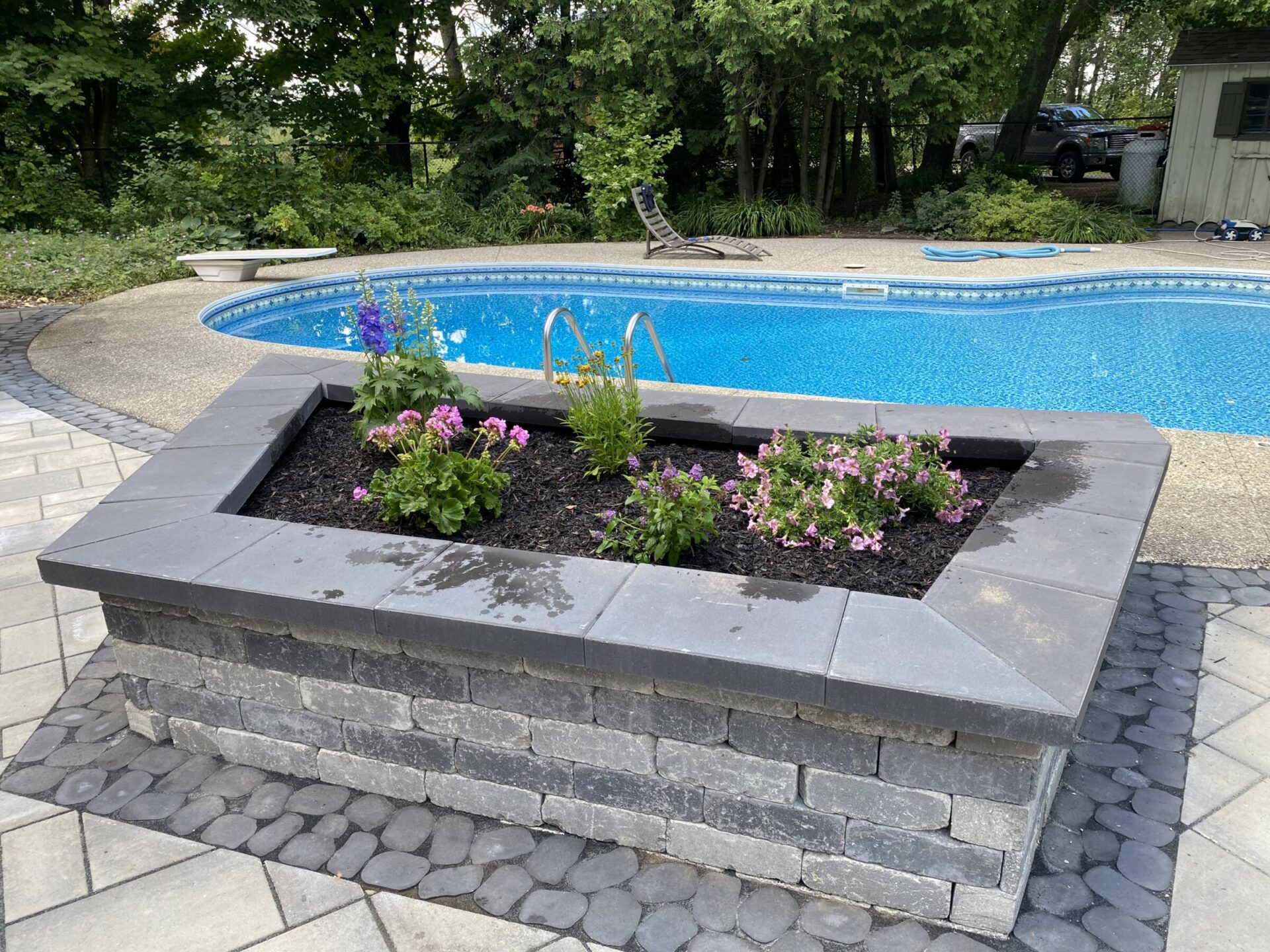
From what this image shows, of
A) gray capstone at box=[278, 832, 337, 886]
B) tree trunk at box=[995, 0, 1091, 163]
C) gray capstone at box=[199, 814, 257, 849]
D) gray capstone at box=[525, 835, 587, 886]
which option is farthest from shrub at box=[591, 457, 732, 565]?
tree trunk at box=[995, 0, 1091, 163]

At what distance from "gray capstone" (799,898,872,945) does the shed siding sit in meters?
12.8

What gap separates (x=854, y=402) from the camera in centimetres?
340

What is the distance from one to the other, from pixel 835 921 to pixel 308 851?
1.16 metres

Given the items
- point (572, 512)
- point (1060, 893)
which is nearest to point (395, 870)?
point (572, 512)

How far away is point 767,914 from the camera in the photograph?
72.7 inches

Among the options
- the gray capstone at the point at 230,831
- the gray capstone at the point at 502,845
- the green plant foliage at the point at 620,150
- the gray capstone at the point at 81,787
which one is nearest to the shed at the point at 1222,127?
the green plant foliage at the point at 620,150

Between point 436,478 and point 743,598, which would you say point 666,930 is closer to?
point 743,598

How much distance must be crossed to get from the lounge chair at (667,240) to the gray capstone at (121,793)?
28.5ft

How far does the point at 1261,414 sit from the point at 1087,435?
12.2ft

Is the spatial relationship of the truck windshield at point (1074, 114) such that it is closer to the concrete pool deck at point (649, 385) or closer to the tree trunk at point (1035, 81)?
the tree trunk at point (1035, 81)

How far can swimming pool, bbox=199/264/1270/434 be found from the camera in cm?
635

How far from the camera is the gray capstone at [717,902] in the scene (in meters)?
1.83

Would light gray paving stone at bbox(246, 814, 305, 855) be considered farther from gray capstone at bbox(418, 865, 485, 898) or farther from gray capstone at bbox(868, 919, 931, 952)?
gray capstone at bbox(868, 919, 931, 952)

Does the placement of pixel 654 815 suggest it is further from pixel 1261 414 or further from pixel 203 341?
pixel 203 341
